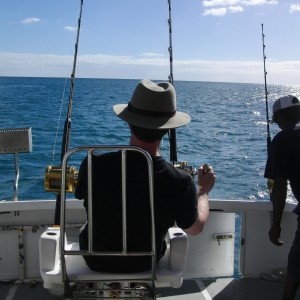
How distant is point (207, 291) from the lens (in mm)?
3186

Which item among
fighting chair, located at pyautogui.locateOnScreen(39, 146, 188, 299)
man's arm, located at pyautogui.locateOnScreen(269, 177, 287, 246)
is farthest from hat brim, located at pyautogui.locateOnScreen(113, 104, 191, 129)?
man's arm, located at pyautogui.locateOnScreen(269, 177, 287, 246)

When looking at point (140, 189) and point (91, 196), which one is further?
point (140, 189)

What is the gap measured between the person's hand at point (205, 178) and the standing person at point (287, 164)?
635 mm

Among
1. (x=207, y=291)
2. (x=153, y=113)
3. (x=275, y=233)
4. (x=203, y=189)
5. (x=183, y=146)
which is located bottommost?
(x=183, y=146)

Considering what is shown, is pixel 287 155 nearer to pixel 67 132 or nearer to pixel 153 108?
pixel 153 108

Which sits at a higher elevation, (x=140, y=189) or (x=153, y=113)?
(x=153, y=113)

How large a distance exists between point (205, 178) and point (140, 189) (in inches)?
13.6

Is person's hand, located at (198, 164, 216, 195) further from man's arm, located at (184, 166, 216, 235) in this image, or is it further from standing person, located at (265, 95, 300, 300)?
standing person, located at (265, 95, 300, 300)

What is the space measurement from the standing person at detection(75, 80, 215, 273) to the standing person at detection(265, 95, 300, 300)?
2.64 feet

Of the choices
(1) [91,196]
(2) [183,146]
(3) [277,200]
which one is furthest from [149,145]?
(2) [183,146]

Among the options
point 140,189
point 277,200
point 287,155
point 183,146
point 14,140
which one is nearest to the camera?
point 140,189

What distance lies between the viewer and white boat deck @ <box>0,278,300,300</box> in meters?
3.08

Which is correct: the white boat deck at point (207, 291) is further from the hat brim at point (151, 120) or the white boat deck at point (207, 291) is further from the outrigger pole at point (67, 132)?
the hat brim at point (151, 120)

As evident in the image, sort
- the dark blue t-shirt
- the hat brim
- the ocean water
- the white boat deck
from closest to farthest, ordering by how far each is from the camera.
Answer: the hat brim → the dark blue t-shirt → the white boat deck → the ocean water
